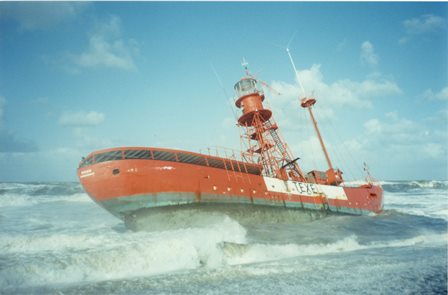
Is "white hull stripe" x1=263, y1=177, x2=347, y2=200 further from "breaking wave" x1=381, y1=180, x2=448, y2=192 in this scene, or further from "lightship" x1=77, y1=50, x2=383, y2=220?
"breaking wave" x1=381, y1=180, x2=448, y2=192

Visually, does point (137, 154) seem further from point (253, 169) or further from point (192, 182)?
point (253, 169)

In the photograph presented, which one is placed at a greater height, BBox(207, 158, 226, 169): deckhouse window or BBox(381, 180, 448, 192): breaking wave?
BBox(207, 158, 226, 169): deckhouse window

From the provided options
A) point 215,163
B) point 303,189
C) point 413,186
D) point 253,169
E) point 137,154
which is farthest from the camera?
point 413,186

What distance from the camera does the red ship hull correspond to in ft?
39.7

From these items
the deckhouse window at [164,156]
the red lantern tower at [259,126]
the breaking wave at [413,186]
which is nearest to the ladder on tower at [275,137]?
the red lantern tower at [259,126]

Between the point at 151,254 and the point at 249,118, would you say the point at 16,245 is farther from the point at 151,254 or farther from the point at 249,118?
the point at 249,118

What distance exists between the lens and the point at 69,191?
35500 mm

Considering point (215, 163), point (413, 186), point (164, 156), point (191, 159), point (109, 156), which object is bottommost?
point (413, 186)

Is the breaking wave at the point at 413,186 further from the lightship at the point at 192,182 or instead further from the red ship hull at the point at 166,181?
the red ship hull at the point at 166,181

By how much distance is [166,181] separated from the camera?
12.5m

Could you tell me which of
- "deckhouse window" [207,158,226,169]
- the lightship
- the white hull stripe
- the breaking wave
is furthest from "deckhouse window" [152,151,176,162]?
the breaking wave

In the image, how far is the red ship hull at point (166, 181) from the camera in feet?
39.7

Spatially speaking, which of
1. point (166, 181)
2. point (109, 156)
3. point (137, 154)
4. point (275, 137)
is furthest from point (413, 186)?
point (109, 156)

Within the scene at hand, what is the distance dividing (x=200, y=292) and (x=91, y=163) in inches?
427
